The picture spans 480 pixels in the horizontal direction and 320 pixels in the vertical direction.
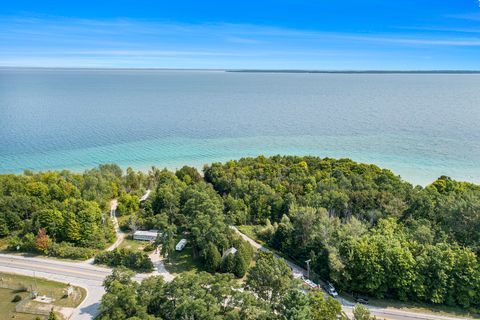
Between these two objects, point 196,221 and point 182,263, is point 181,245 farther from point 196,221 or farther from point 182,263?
point 196,221

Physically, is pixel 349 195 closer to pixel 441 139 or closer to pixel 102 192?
pixel 102 192

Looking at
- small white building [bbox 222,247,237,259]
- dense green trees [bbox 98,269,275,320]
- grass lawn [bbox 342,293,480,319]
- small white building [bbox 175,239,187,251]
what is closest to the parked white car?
grass lawn [bbox 342,293,480,319]

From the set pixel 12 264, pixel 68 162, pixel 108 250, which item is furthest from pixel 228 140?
pixel 12 264

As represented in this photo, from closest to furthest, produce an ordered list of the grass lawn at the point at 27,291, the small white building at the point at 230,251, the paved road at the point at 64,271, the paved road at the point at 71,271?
1. the grass lawn at the point at 27,291
2. the paved road at the point at 64,271
3. the paved road at the point at 71,271
4. the small white building at the point at 230,251

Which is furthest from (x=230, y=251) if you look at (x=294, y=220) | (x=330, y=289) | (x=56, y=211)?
(x=56, y=211)

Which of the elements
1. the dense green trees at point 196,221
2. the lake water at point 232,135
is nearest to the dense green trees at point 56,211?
the dense green trees at point 196,221

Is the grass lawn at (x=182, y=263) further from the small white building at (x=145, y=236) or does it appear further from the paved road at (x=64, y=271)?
the paved road at (x=64, y=271)
